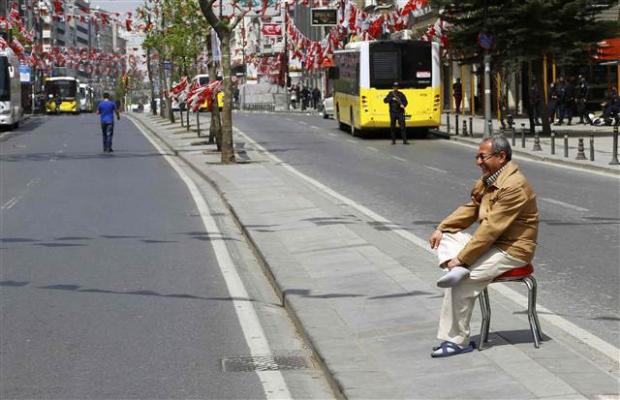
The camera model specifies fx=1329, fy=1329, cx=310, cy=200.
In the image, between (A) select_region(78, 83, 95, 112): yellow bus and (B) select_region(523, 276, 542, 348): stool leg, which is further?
(A) select_region(78, 83, 95, 112): yellow bus

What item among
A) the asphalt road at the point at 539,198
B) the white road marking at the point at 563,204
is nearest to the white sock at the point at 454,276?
the asphalt road at the point at 539,198

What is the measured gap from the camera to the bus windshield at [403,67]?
43.1 meters

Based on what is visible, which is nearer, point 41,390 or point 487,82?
point 41,390

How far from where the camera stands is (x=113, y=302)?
11.1 m

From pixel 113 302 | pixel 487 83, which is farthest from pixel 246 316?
pixel 487 83

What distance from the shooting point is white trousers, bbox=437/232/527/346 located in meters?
8.05

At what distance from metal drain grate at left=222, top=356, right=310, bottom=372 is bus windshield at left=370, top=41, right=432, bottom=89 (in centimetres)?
3481

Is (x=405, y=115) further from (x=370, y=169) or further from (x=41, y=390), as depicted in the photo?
(x=41, y=390)

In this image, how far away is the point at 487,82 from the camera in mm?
37438

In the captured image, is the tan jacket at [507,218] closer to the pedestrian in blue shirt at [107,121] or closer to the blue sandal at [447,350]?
the blue sandal at [447,350]

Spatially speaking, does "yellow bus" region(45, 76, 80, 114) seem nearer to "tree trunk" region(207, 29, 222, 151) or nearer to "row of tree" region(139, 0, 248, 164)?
"row of tree" region(139, 0, 248, 164)

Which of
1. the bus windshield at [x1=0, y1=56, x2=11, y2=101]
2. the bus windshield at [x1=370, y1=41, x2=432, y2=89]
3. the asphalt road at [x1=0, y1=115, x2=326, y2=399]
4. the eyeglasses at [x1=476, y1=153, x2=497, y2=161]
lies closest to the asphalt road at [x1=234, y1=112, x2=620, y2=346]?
the eyeglasses at [x1=476, y1=153, x2=497, y2=161]

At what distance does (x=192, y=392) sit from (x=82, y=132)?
166 feet

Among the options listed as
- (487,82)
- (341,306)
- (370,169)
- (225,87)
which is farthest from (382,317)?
(487,82)
